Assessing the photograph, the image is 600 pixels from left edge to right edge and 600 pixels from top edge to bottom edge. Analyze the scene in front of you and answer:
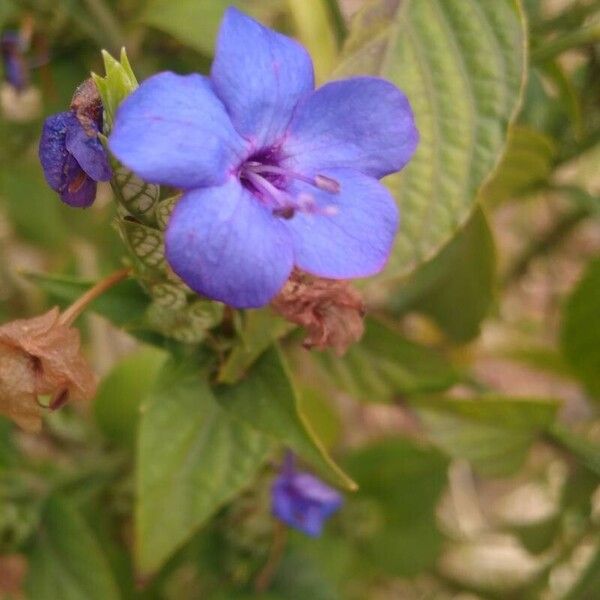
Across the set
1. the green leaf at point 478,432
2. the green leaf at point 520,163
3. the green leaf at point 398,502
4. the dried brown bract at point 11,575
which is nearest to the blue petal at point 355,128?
the green leaf at point 520,163

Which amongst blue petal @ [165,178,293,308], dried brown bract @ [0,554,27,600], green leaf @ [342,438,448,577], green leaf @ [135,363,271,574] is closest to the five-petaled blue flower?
green leaf @ [135,363,271,574]

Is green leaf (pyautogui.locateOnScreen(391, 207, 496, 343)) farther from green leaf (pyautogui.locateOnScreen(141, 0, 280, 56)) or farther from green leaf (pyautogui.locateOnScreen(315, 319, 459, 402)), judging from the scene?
green leaf (pyautogui.locateOnScreen(141, 0, 280, 56))

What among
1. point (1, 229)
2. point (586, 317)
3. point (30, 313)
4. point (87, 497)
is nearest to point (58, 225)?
point (30, 313)

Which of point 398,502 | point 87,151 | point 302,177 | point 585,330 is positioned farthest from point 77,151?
point 398,502

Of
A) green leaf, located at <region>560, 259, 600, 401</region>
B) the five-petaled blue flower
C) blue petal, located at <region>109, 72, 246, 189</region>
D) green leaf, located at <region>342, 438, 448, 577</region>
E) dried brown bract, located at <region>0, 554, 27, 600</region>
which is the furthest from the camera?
dried brown bract, located at <region>0, 554, 27, 600</region>

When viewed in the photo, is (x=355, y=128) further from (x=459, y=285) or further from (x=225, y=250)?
(x=459, y=285)

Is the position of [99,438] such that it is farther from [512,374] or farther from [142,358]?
[512,374]

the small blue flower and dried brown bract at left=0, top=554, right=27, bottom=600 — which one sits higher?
the small blue flower
